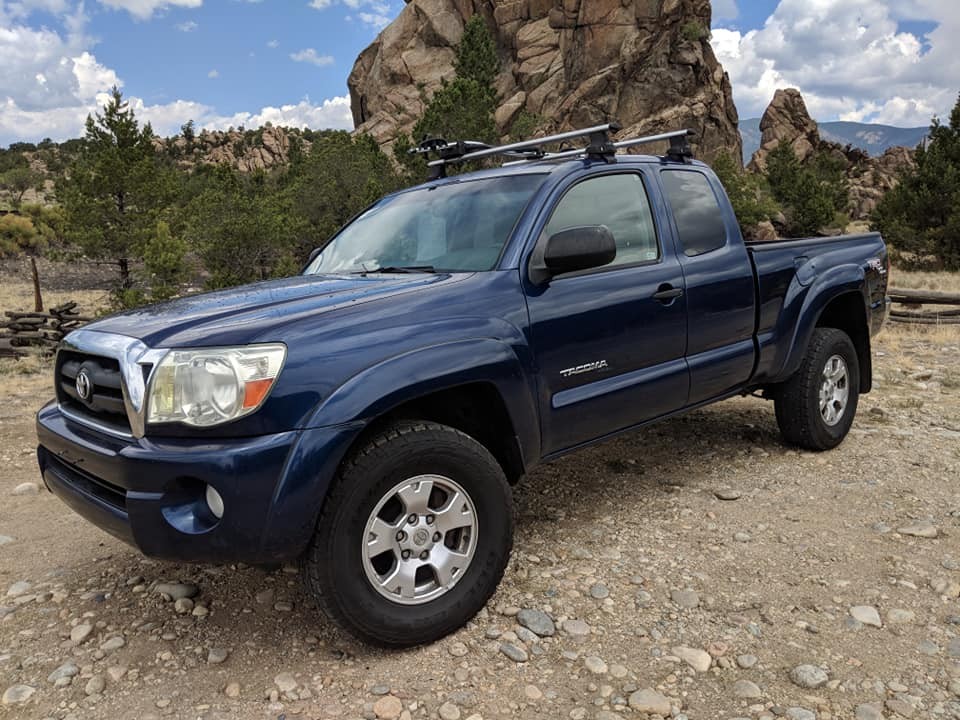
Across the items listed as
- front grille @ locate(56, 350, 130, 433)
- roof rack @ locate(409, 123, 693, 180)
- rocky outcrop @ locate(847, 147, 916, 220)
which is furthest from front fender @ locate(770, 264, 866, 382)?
rocky outcrop @ locate(847, 147, 916, 220)

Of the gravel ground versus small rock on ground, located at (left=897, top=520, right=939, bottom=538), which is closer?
the gravel ground

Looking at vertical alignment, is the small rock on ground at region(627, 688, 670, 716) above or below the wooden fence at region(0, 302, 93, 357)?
below

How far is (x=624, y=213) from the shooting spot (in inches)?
149

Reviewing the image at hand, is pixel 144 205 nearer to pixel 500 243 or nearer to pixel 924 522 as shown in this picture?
pixel 500 243

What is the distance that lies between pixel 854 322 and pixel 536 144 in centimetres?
267

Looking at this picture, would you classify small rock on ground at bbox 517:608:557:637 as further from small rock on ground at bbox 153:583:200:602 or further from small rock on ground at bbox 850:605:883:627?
small rock on ground at bbox 153:583:200:602

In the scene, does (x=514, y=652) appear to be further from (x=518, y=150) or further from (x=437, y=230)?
(x=518, y=150)

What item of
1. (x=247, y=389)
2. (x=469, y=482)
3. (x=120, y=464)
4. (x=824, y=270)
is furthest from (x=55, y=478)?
(x=824, y=270)

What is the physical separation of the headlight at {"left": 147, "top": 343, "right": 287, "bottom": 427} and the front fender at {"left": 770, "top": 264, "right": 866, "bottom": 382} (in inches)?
127

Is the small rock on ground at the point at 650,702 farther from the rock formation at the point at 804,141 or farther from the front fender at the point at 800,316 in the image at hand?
the rock formation at the point at 804,141

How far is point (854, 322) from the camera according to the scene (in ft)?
16.7

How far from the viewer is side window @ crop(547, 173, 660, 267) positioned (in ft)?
11.5

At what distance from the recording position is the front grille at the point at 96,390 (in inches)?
102

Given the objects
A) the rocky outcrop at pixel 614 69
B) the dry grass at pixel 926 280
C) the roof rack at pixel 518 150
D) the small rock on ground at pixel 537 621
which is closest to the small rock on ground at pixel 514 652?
the small rock on ground at pixel 537 621
